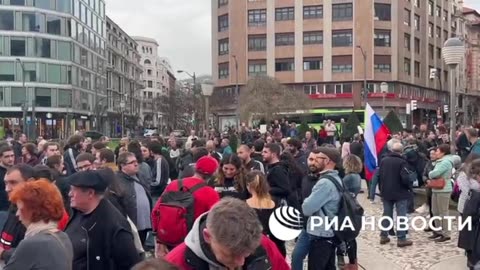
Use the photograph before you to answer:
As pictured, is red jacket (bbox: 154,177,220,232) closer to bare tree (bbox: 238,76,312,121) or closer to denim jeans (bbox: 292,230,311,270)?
denim jeans (bbox: 292,230,311,270)

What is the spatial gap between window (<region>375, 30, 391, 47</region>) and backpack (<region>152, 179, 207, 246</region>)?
61504 millimetres

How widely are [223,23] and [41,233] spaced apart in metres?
67.1

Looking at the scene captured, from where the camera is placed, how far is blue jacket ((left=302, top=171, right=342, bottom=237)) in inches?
233

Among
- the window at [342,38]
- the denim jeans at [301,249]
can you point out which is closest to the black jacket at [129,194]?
the denim jeans at [301,249]

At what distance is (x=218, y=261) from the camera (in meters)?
2.76

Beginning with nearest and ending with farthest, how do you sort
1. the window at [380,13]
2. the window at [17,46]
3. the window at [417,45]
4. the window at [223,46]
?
1. the window at [380,13]
2. the window at [17,46]
3. the window at [223,46]
4. the window at [417,45]

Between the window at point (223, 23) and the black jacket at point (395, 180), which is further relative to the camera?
the window at point (223, 23)

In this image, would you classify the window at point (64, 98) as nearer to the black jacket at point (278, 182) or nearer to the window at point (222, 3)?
the window at point (222, 3)

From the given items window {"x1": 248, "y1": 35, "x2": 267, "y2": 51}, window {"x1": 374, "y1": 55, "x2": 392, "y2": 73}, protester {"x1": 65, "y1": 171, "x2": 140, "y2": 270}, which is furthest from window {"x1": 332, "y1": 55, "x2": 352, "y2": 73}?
protester {"x1": 65, "y1": 171, "x2": 140, "y2": 270}

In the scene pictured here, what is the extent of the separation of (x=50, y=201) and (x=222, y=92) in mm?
64766

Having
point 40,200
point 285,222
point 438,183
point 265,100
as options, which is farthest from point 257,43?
point 40,200

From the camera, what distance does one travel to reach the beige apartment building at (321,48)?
2493 inches

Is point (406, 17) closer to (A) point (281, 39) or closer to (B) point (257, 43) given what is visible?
(A) point (281, 39)

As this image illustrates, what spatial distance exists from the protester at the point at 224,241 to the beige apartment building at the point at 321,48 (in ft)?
195
